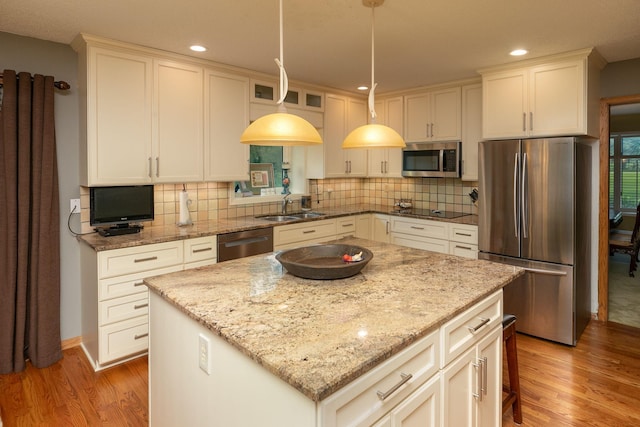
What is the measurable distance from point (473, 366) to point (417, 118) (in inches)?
132

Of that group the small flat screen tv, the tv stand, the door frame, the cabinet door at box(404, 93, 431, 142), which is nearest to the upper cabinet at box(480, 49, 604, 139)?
the door frame

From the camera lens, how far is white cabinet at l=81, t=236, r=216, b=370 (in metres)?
2.73

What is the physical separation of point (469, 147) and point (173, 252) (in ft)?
10.1

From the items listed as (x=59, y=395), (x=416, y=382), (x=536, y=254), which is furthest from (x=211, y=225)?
(x=536, y=254)

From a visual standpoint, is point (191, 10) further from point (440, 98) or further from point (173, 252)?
point (440, 98)

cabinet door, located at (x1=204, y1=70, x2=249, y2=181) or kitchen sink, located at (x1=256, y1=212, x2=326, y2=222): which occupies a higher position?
cabinet door, located at (x1=204, y1=70, x2=249, y2=181)

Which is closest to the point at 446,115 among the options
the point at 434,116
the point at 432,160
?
the point at 434,116

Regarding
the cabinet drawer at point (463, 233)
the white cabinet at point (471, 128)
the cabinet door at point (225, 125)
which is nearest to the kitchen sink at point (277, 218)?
the cabinet door at point (225, 125)

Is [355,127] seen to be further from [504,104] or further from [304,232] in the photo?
[504,104]

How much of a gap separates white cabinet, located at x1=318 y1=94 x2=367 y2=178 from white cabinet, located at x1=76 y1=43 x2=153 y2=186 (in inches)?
80.9

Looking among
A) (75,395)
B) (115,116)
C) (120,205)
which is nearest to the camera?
(75,395)

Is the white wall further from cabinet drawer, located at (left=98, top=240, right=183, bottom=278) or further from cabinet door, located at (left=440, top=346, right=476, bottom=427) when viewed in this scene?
cabinet door, located at (left=440, top=346, right=476, bottom=427)

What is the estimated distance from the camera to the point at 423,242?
13.8 feet

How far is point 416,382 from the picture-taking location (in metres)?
1.36
